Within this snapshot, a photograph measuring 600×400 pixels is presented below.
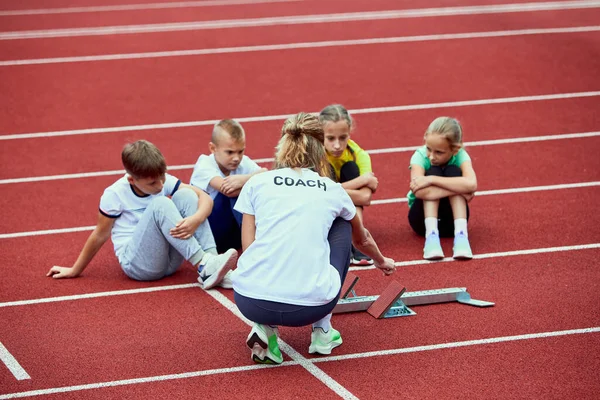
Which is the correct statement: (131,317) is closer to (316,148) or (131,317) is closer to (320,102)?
(316,148)

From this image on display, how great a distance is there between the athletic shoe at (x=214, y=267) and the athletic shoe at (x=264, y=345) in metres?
0.86

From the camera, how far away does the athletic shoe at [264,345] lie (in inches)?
172

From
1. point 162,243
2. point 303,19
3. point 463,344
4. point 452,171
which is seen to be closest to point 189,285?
point 162,243

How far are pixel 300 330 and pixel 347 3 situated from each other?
9.08 meters

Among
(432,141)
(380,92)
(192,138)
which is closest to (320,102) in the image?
(380,92)

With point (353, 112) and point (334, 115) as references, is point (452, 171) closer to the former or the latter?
point (334, 115)

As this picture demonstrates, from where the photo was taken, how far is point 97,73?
998 centimetres

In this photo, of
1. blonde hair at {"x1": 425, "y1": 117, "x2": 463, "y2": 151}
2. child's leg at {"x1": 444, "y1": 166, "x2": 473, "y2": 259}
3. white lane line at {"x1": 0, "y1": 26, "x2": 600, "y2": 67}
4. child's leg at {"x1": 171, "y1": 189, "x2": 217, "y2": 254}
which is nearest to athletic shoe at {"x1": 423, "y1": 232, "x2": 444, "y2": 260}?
child's leg at {"x1": 444, "y1": 166, "x2": 473, "y2": 259}

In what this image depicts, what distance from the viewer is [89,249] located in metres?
5.41

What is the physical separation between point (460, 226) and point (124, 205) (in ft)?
7.14

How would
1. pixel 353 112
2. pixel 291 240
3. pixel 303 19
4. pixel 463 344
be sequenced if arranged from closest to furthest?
pixel 291 240, pixel 463 344, pixel 353 112, pixel 303 19

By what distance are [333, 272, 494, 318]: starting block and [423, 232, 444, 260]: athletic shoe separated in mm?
569

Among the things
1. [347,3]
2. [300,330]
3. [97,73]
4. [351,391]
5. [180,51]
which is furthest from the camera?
[347,3]

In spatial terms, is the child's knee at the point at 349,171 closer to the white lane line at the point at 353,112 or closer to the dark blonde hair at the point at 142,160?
the dark blonde hair at the point at 142,160
